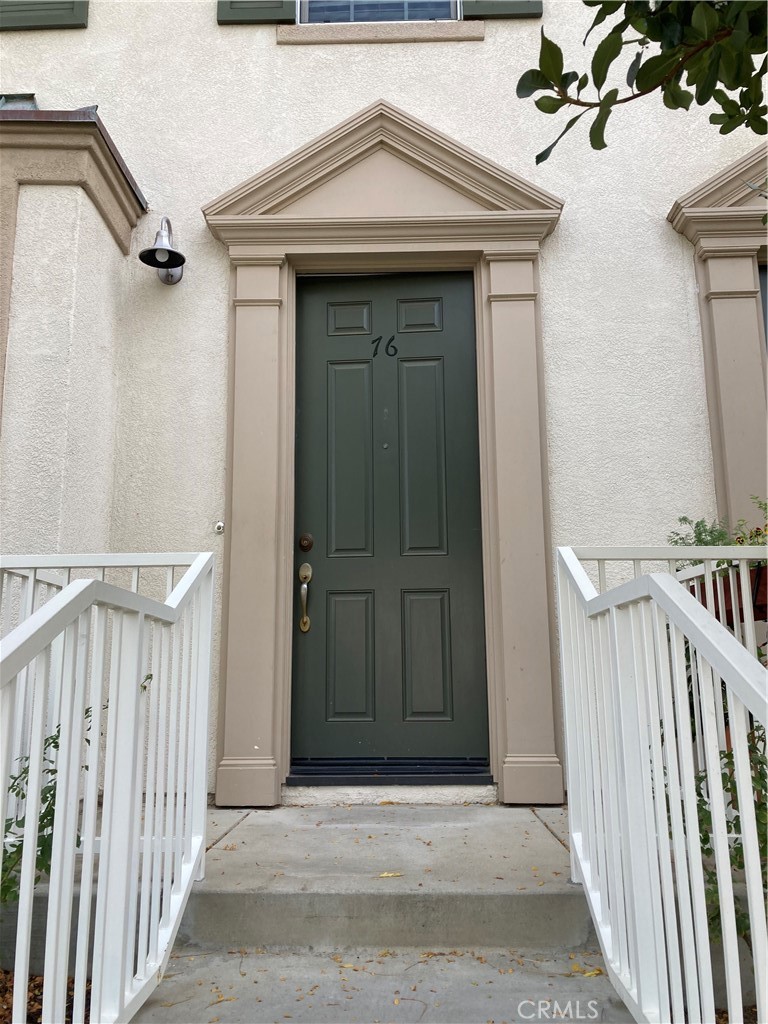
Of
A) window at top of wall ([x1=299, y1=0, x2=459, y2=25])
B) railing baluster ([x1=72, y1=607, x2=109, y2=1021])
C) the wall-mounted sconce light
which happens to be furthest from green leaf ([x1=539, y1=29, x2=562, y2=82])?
window at top of wall ([x1=299, y1=0, x2=459, y2=25])

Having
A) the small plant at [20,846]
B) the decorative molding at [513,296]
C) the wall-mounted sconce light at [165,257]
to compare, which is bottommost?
the small plant at [20,846]

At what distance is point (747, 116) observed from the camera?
1.87 meters

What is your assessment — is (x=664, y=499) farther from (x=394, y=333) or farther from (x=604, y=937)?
(x=604, y=937)

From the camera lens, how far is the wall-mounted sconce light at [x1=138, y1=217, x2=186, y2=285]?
11.7 ft

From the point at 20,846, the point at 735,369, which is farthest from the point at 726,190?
the point at 20,846

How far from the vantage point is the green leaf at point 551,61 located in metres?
1.56

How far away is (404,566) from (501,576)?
445mm

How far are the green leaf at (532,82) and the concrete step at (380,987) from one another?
1969mm

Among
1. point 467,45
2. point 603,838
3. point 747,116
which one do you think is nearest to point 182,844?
point 603,838

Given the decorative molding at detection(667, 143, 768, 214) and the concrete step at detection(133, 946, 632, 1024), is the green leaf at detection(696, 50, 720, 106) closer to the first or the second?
the concrete step at detection(133, 946, 632, 1024)

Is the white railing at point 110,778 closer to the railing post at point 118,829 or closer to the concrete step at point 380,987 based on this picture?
the railing post at point 118,829

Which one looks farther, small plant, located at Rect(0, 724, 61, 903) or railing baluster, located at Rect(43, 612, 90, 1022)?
small plant, located at Rect(0, 724, 61, 903)

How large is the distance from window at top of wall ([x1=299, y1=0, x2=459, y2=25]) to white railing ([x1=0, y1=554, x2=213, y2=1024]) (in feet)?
10.4

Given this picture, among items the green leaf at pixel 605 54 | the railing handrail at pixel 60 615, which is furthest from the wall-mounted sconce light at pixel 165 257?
the green leaf at pixel 605 54
